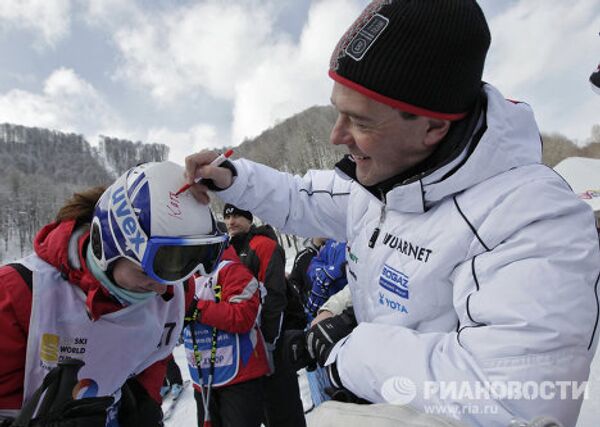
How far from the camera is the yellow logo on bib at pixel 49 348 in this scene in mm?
1592

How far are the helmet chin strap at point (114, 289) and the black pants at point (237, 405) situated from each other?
1797 millimetres

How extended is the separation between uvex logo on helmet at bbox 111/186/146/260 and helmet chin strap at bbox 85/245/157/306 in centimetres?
22

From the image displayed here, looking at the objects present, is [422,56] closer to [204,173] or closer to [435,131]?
[435,131]

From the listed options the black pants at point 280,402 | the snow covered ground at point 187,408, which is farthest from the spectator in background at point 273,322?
the snow covered ground at point 187,408

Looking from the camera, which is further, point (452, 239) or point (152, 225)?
point (152, 225)

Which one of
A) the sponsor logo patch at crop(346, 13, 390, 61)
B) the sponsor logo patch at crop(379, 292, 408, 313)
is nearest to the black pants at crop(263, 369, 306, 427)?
the sponsor logo patch at crop(379, 292, 408, 313)

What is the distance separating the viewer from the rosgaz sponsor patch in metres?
1.28

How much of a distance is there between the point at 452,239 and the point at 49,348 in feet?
5.53

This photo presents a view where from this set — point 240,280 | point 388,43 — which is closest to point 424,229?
point 388,43

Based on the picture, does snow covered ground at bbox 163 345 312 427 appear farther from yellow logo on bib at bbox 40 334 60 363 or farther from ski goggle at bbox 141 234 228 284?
yellow logo on bib at bbox 40 334 60 363

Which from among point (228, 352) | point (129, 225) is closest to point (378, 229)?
Answer: point (129, 225)

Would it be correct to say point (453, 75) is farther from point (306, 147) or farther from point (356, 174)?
point (306, 147)

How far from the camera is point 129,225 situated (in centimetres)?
171

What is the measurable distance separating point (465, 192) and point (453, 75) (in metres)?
0.40
